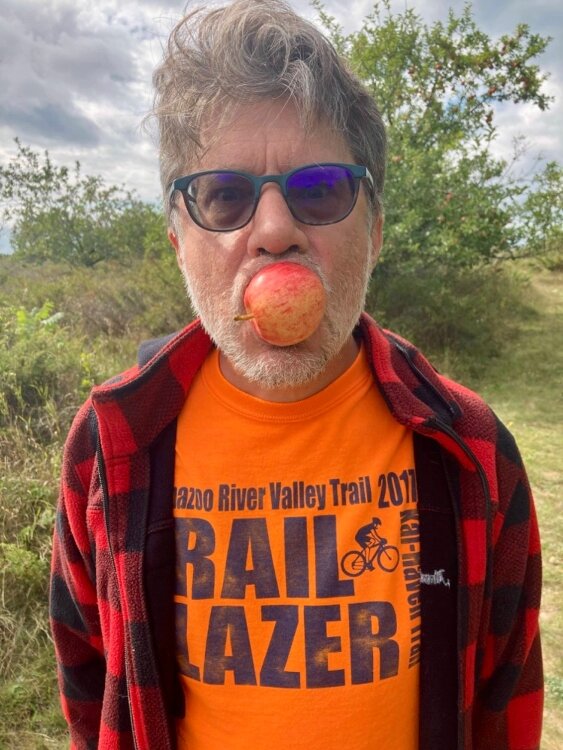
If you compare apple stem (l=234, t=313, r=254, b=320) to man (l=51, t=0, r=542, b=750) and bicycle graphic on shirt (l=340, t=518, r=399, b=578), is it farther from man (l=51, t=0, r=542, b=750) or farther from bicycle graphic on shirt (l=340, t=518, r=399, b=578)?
bicycle graphic on shirt (l=340, t=518, r=399, b=578)

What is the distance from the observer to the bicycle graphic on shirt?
117 cm

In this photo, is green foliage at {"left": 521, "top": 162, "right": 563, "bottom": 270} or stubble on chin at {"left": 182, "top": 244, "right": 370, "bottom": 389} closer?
stubble on chin at {"left": 182, "top": 244, "right": 370, "bottom": 389}

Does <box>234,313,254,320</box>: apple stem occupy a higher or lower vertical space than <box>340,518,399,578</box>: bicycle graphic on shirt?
higher

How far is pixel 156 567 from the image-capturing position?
120 centimetres

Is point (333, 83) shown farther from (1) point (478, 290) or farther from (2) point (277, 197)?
(1) point (478, 290)

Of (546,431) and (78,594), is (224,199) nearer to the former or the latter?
(78,594)

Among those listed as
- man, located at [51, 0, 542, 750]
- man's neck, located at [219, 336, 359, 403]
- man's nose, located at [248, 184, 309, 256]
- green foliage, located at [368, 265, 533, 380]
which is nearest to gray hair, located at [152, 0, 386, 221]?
man, located at [51, 0, 542, 750]

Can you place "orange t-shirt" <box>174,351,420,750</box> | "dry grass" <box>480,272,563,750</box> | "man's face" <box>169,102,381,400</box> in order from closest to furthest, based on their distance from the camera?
"orange t-shirt" <box>174,351,420,750</box> < "man's face" <box>169,102,381,400</box> < "dry grass" <box>480,272,563,750</box>

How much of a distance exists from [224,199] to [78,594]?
1.12 metres

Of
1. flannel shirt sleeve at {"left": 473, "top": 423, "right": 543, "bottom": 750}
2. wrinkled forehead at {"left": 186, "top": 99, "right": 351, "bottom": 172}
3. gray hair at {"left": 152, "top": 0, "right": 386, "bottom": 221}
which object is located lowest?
flannel shirt sleeve at {"left": 473, "top": 423, "right": 543, "bottom": 750}

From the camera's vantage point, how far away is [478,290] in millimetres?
9398

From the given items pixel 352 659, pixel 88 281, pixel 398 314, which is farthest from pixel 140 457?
pixel 88 281

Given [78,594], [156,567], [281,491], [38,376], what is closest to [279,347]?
[281,491]

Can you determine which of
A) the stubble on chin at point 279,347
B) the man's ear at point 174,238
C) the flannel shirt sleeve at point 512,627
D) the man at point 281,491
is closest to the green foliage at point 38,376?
the man's ear at point 174,238
